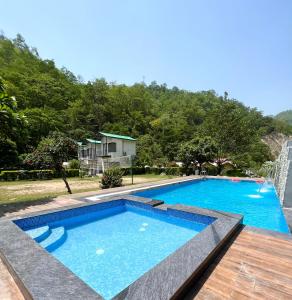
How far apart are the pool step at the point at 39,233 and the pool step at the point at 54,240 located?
80 millimetres

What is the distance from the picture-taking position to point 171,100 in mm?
47812

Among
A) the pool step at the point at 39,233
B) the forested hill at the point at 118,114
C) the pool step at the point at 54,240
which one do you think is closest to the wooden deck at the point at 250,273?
the pool step at the point at 54,240

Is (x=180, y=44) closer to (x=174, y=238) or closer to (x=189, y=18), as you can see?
(x=189, y=18)

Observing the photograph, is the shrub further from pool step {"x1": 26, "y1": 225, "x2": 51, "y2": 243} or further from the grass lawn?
pool step {"x1": 26, "y1": 225, "x2": 51, "y2": 243}

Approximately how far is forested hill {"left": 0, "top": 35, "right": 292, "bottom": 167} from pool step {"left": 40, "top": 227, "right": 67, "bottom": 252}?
60.1 feet

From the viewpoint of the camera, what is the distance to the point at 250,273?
2717 millimetres

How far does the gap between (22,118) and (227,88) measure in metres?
21.0

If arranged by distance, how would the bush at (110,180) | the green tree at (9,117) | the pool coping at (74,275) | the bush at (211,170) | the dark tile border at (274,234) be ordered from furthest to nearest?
the bush at (211,170) → the bush at (110,180) → the green tree at (9,117) → the dark tile border at (274,234) → the pool coping at (74,275)

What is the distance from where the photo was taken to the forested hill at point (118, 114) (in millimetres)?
20562

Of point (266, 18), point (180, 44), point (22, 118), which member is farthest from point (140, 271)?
point (180, 44)

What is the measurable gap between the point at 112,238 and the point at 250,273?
333cm

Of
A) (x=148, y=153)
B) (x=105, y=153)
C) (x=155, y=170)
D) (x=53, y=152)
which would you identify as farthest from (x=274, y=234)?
(x=148, y=153)

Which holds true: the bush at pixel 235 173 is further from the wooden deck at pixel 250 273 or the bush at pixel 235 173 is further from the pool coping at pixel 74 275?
the pool coping at pixel 74 275

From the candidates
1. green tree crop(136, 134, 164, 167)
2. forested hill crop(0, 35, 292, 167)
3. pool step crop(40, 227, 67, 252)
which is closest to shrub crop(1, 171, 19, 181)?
forested hill crop(0, 35, 292, 167)
